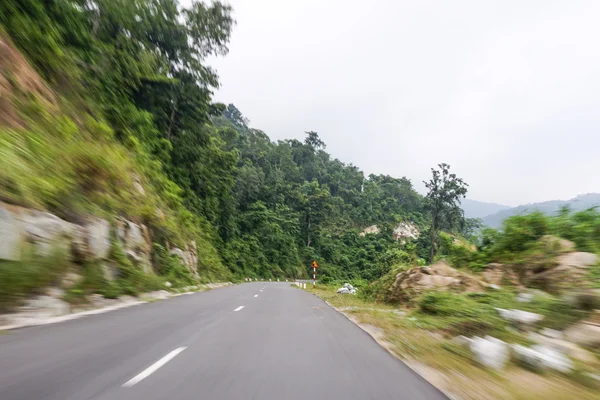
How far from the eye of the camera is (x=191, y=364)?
5.07m

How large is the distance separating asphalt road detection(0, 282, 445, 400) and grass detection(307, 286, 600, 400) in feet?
1.54

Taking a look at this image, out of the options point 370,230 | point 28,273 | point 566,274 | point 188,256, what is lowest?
point 566,274

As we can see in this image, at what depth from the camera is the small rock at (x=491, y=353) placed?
5504mm

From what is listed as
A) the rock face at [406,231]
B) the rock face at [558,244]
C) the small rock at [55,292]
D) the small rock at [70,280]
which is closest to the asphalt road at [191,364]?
the small rock at [55,292]

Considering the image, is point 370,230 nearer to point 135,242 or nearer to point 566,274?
point 135,242

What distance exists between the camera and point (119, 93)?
21.3m

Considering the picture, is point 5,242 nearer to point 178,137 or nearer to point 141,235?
point 141,235

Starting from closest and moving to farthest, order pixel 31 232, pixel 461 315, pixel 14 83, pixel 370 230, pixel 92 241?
pixel 31 232 → pixel 461 315 → pixel 92 241 → pixel 14 83 → pixel 370 230

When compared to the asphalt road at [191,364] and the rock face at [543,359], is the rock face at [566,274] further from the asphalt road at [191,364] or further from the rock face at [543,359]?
the asphalt road at [191,364]

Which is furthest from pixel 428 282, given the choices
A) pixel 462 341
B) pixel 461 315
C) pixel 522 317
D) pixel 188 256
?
pixel 188 256

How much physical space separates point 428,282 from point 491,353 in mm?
7922

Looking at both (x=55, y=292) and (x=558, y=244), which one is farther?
(x=558, y=244)

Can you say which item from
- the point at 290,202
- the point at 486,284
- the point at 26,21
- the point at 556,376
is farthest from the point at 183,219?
the point at 290,202

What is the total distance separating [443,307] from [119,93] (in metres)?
20.2
